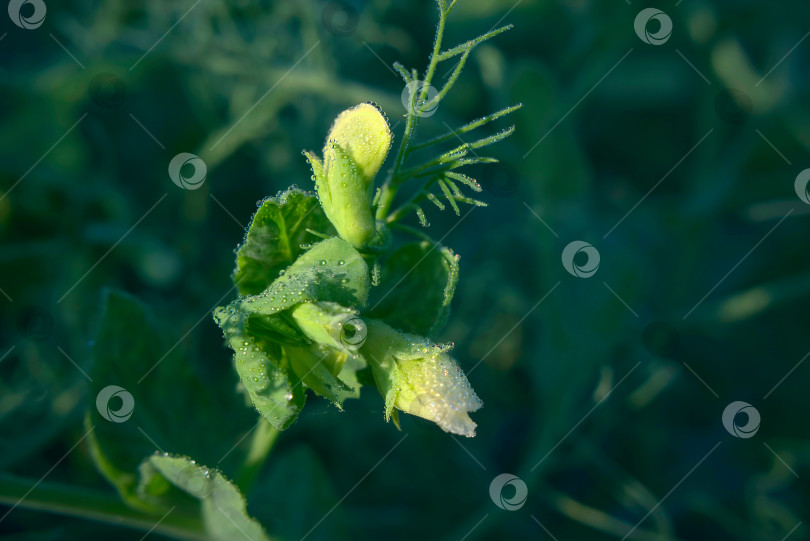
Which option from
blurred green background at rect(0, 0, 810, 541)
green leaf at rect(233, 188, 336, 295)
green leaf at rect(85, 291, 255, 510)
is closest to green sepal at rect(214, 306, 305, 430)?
green leaf at rect(233, 188, 336, 295)

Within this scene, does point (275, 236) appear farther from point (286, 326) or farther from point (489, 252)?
point (489, 252)

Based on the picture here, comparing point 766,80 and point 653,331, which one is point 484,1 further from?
point 653,331

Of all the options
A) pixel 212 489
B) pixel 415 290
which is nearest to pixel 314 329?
pixel 415 290

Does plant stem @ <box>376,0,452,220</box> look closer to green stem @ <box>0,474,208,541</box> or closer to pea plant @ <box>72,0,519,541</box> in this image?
pea plant @ <box>72,0,519,541</box>

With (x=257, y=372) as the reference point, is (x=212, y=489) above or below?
below

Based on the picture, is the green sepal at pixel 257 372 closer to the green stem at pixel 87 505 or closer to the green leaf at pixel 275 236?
the green leaf at pixel 275 236

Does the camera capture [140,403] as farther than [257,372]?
Yes
